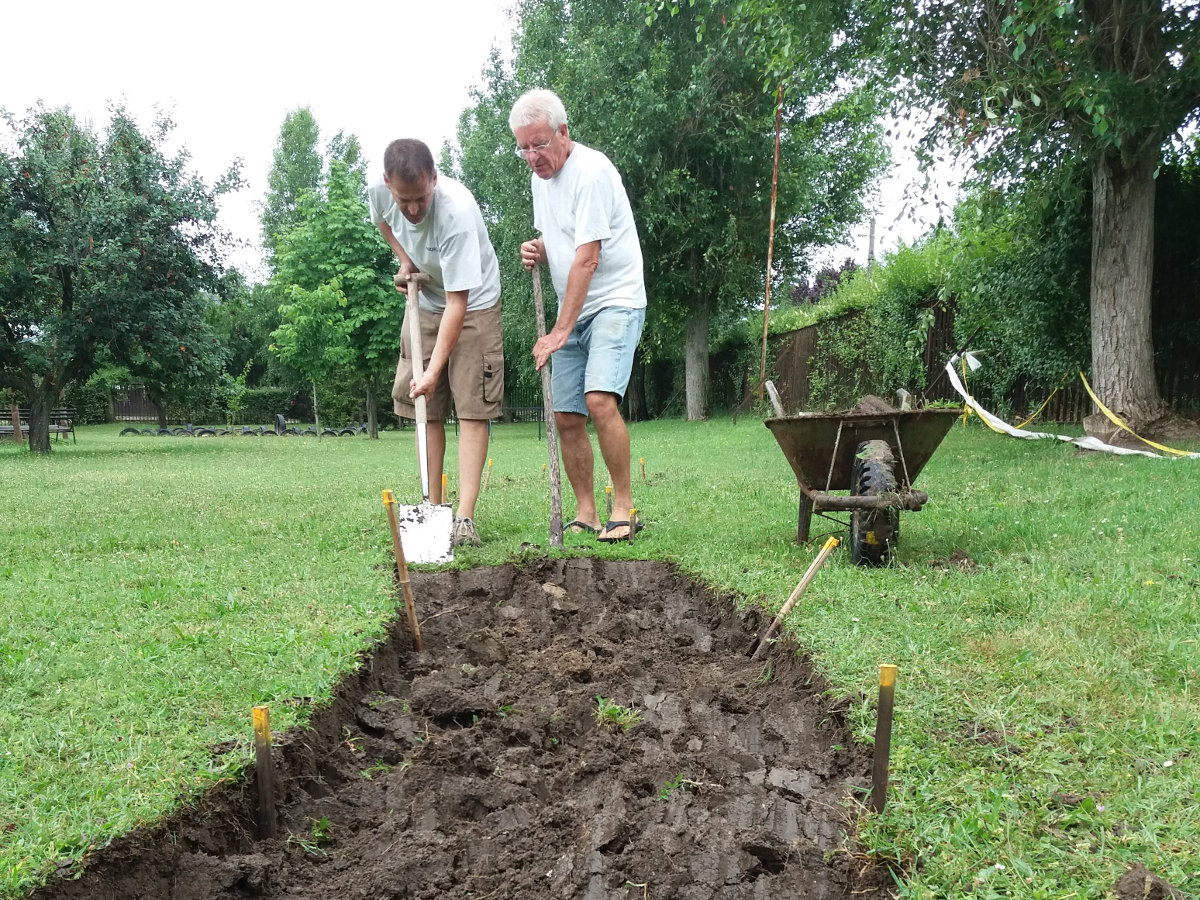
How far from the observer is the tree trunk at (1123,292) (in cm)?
812

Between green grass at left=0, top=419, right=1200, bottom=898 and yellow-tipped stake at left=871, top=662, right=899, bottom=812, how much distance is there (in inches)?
1.7

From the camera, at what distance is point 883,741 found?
6.31 ft

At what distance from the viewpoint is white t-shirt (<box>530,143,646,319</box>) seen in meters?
4.42

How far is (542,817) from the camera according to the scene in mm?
2105

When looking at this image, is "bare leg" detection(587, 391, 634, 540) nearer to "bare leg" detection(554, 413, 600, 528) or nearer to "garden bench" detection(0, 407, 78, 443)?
"bare leg" detection(554, 413, 600, 528)

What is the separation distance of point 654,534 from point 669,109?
12587 millimetres

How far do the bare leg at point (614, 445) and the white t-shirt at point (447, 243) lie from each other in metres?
0.92

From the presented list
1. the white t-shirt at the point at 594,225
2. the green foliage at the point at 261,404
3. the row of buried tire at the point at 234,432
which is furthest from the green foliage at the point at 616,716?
the green foliage at the point at 261,404

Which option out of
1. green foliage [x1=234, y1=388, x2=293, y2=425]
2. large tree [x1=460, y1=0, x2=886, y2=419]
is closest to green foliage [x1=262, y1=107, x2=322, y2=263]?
green foliage [x1=234, y1=388, x2=293, y2=425]

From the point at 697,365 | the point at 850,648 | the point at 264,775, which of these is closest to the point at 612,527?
the point at 850,648

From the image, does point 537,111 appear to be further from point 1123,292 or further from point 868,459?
point 1123,292

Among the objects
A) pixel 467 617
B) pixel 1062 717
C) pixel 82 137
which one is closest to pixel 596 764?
pixel 1062 717

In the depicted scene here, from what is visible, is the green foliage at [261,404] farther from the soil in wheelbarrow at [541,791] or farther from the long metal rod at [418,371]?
the soil in wheelbarrow at [541,791]

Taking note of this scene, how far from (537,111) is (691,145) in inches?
511
